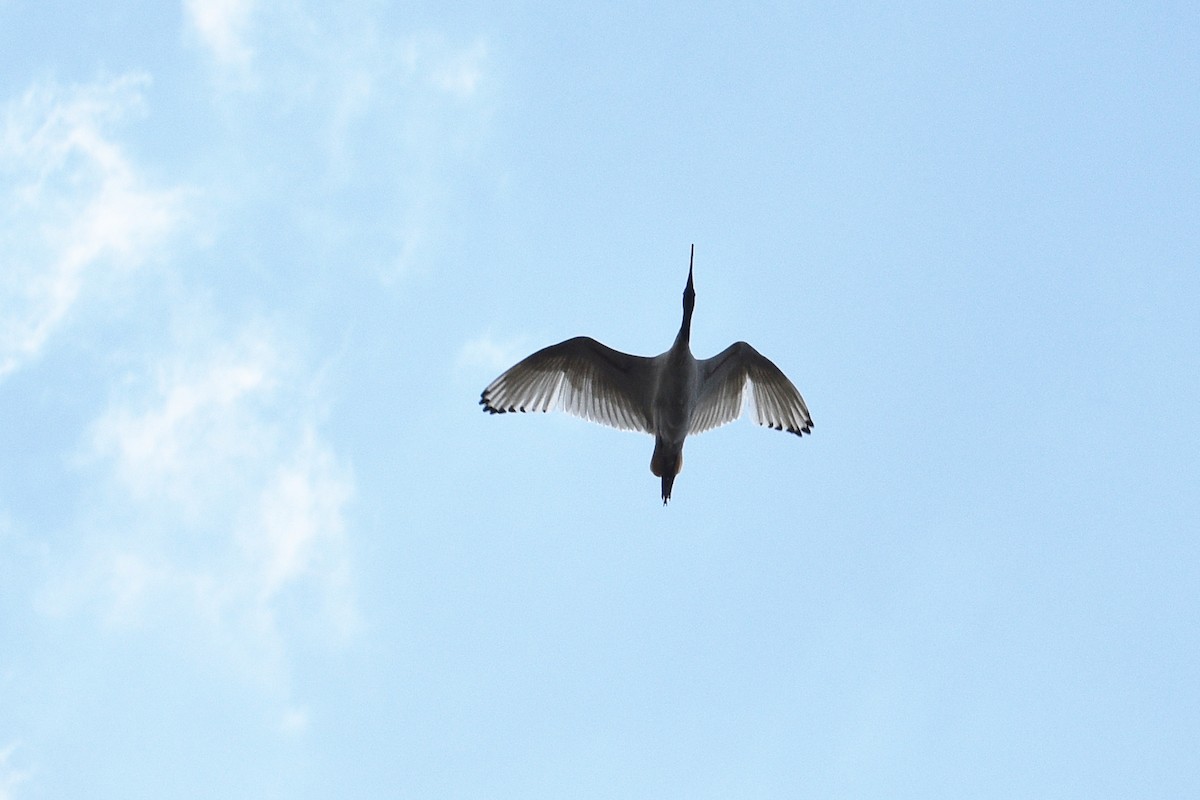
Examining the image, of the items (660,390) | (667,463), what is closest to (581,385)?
(660,390)

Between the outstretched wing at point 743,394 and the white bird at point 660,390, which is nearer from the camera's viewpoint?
the white bird at point 660,390

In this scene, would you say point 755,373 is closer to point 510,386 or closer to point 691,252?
point 691,252

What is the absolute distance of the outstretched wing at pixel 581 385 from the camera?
49.1 ft

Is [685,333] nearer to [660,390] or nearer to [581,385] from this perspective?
[660,390]

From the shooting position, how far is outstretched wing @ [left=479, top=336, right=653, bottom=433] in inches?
590

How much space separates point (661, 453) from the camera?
49.2ft

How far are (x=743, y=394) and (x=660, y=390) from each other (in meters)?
1.43

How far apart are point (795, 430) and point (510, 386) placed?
390cm

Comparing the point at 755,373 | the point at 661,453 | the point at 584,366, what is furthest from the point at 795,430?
the point at 584,366

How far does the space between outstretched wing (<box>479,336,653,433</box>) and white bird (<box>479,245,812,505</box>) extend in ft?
0.04

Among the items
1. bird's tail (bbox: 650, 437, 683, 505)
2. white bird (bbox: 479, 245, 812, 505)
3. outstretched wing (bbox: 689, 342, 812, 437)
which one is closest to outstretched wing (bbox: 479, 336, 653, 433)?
white bird (bbox: 479, 245, 812, 505)

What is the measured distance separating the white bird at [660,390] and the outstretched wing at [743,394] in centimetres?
1

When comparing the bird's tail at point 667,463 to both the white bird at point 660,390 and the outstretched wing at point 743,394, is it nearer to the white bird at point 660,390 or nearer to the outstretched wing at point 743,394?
the white bird at point 660,390

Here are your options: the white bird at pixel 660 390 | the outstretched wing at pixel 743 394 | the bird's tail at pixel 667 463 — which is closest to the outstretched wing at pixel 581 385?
the white bird at pixel 660 390
